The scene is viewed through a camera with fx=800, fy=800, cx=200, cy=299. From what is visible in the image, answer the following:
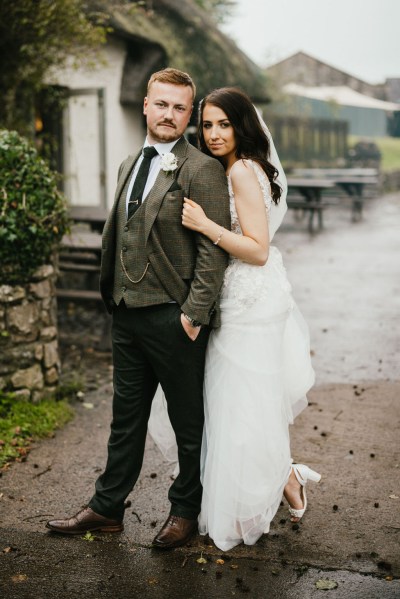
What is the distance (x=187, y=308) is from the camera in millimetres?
3609

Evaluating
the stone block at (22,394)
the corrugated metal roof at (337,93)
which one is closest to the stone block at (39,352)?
the stone block at (22,394)


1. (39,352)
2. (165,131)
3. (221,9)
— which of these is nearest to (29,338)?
(39,352)

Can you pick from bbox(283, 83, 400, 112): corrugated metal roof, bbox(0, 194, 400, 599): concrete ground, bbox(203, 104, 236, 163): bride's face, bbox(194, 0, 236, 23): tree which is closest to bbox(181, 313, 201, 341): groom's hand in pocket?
bbox(203, 104, 236, 163): bride's face

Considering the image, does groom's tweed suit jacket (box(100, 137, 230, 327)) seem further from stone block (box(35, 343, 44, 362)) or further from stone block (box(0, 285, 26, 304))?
stone block (box(35, 343, 44, 362))

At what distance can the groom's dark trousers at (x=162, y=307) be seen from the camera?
3.61m

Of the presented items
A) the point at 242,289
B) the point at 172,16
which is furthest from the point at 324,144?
the point at 242,289

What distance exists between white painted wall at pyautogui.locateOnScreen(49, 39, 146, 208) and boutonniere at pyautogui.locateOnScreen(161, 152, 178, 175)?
8.76 m

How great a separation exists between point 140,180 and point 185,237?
0.35 m

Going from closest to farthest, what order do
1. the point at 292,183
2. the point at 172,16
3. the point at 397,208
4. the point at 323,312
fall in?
the point at 323,312 < the point at 172,16 < the point at 292,183 < the point at 397,208

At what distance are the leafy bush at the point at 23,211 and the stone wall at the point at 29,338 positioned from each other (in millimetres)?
124

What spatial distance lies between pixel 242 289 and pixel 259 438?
0.72 m

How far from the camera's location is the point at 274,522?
421 centimetres

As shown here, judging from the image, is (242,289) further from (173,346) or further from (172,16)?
(172,16)

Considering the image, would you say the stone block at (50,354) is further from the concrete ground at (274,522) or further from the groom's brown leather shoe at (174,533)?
the groom's brown leather shoe at (174,533)
